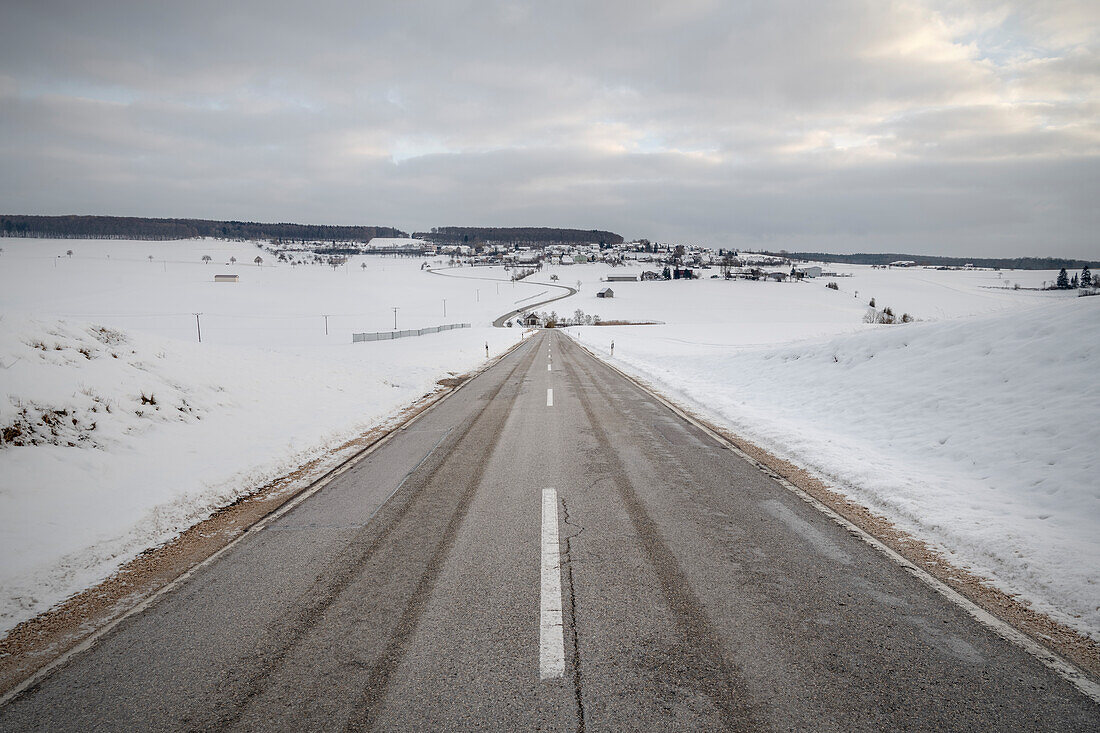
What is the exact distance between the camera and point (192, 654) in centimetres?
344

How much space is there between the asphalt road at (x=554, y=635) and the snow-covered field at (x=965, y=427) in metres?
1.23

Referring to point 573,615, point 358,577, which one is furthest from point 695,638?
point 358,577

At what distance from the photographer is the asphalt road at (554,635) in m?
2.84

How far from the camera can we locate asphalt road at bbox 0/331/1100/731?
2.84 metres

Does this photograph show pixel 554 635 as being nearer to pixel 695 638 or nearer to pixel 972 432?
pixel 695 638

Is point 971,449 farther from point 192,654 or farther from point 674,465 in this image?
point 192,654

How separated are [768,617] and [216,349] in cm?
1425

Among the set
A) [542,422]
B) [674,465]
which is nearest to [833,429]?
[674,465]

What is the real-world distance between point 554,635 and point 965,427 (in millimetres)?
8547

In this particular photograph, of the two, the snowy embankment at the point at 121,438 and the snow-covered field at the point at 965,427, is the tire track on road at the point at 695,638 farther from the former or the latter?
the snowy embankment at the point at 121,438

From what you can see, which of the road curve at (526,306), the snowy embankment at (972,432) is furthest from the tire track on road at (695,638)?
the road curve at (526,306)

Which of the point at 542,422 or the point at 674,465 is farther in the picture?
the point at 542,422

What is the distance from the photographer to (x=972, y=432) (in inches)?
310

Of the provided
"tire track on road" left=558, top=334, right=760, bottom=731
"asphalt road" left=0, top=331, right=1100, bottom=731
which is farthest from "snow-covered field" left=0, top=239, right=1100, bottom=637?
"tire track on road" left=558, top=334, right=760, bottom=731
